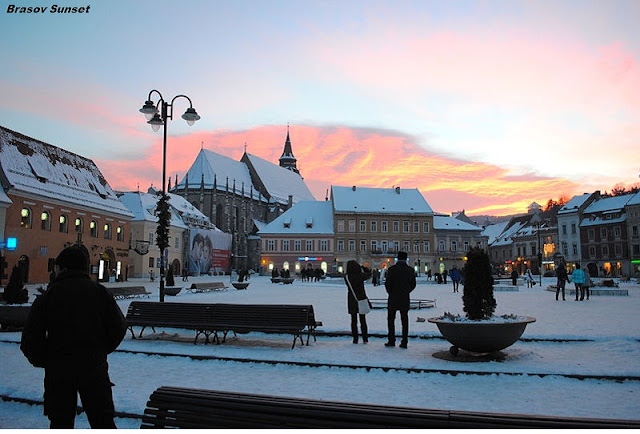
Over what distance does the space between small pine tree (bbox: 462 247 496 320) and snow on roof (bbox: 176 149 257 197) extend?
87.1 meters

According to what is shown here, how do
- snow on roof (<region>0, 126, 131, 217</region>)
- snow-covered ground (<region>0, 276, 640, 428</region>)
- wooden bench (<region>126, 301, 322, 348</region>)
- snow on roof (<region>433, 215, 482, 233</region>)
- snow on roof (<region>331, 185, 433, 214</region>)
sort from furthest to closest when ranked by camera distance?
1. snow on roof (<region>433, 215, 482, 233</region>)
2. snow on roof (<region>331, 185, 433, 214</region>)
3. snow on roof (<region>0, 126, 131, 217</region>)
4. wooden bench (<region>126, 301, 322, 348</region>)
5. snow-covered ground (<region>0, 276, 640, 428</region>)

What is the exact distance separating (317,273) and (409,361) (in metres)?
44.9

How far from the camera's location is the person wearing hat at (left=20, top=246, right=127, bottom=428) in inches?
157

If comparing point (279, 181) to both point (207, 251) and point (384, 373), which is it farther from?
point (384, 373)

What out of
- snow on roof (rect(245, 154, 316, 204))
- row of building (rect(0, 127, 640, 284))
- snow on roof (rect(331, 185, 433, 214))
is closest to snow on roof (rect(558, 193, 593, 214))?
row of building (rect(0, 127, 640, 284))

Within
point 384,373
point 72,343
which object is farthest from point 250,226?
point 72,343

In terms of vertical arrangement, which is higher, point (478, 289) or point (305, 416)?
point (478, 289)

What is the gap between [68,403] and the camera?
158 inches

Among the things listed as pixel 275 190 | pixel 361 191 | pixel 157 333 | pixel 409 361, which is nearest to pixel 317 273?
pixel 361 191

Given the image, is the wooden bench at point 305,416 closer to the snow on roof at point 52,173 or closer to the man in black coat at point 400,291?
the man in black coat at point 400,291

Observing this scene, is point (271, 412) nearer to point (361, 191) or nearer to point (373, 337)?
point (373, 337)

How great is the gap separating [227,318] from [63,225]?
118 ft

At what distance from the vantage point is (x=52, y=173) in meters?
42.6

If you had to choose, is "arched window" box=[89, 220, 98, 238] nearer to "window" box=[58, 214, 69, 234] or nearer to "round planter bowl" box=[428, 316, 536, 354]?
"window" box=[58, 214, 69, 234]
